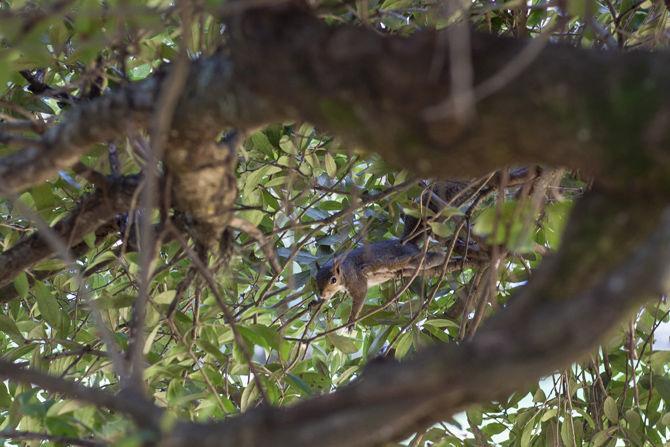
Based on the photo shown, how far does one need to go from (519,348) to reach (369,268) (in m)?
1.62

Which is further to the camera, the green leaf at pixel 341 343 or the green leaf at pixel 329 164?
the green leaf at pixel 341 343

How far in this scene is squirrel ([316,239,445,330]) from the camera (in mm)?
2223

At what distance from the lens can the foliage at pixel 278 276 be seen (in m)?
1.31

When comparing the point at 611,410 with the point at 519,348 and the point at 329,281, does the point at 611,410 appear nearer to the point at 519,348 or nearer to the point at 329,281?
the point at 329,281

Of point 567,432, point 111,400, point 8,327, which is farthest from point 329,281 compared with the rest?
point 111,400

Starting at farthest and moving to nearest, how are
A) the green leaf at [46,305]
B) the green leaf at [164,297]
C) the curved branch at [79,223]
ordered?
the green leaf at [46,305], the green leaf at [164,297], the curved branch at [79,223]

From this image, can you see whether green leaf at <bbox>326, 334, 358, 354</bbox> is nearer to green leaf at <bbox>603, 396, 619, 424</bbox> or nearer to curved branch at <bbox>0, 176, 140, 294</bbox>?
green leaf at <bbox>603, 396, 619, 424</bbox>

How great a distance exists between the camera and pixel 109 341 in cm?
77

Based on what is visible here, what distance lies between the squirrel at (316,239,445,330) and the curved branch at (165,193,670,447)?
1457 mm

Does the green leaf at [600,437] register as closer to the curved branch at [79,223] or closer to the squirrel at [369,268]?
the squirrel at [369,268]

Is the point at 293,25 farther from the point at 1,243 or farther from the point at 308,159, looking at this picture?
the point at 1,243

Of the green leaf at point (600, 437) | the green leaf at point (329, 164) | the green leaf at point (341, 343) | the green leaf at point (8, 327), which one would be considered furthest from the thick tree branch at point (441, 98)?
the green leaf at point (600, 437)

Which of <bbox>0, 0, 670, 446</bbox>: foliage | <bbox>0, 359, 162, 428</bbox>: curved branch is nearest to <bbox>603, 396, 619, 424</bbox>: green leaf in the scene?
<bbox>0, 0, 670, 446</bbox>: foliage

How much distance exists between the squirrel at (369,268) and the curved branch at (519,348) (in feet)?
4.78
